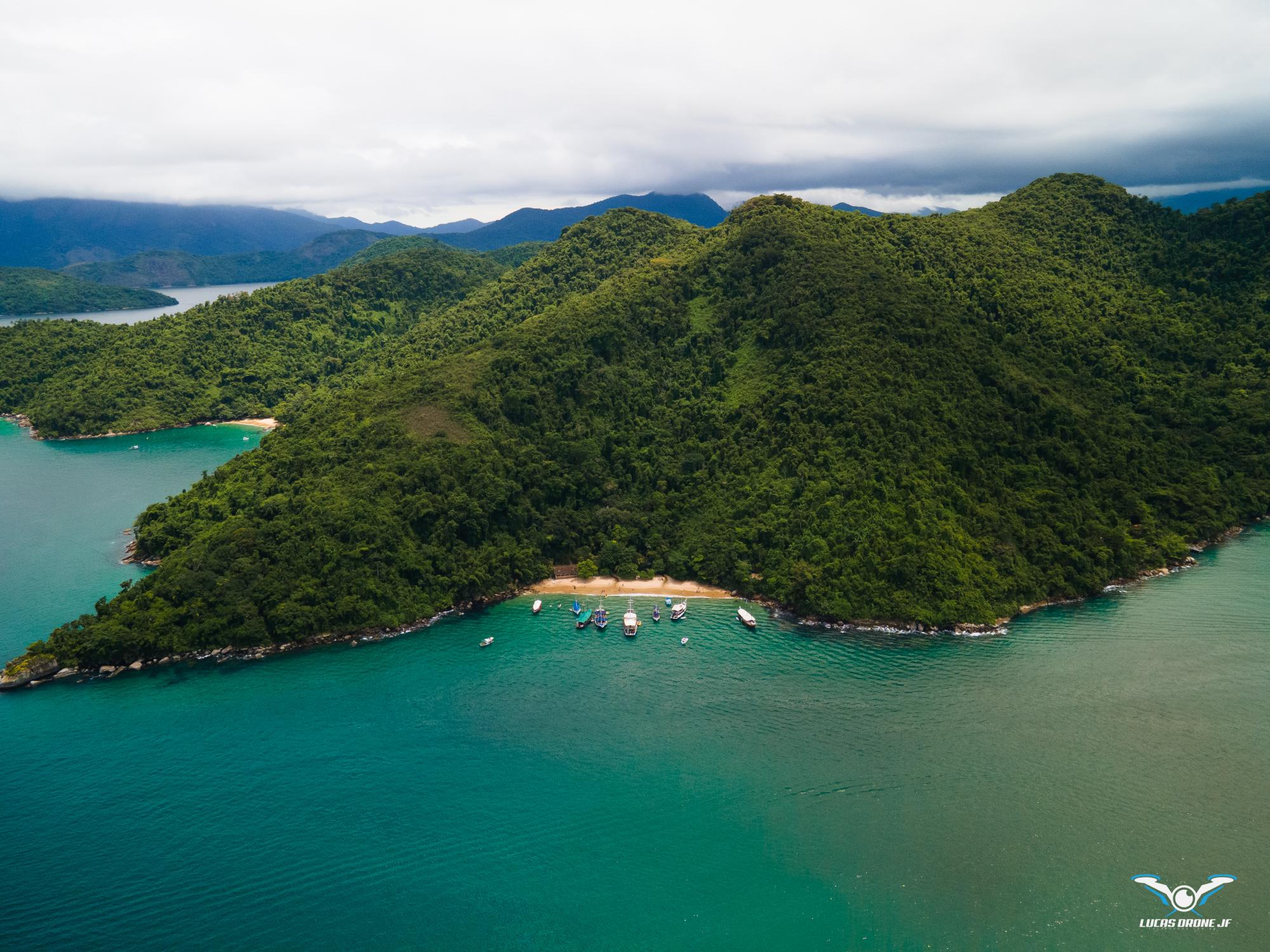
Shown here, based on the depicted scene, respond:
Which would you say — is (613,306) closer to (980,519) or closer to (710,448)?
(710,448)

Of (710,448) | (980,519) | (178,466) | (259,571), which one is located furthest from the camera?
(178,466)

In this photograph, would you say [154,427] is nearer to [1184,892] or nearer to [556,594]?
[556,594]

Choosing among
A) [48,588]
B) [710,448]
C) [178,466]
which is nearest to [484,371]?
[710,448]

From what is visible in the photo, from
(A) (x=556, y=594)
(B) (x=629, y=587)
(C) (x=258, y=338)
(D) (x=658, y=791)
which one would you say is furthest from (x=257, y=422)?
(D) (x=658, y=791)

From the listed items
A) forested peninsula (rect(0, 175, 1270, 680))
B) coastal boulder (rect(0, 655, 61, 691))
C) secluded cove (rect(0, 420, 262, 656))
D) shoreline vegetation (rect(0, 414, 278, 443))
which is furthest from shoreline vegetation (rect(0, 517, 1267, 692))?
shoreline vegetation (rect(0, 414, 278, 443))

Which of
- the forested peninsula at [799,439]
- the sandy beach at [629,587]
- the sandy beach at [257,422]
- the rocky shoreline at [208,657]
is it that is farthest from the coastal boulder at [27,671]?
the sandy beach at [257,422]

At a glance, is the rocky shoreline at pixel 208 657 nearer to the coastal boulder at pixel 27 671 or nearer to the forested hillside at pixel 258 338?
the coastal boulder at pixel 27 671
